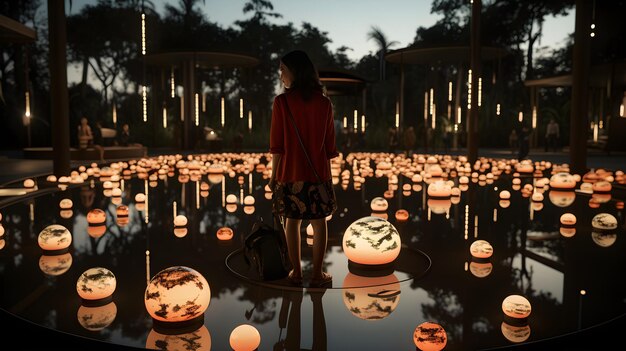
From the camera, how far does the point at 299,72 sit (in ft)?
14.1

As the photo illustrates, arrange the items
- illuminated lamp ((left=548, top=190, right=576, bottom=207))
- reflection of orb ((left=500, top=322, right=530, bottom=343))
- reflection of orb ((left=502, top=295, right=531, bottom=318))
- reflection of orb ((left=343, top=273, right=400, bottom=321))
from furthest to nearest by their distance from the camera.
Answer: illuminated lamp ((left=548, top=190, right=576, bottom=207))
reflection of orb ((left=343, top=273, right=400, bottom=321))
reflection of orb ((left=502, top=295, right=531, bottom=318))
reflection of orb ((left=500, top=322, right=530, bottom=343))

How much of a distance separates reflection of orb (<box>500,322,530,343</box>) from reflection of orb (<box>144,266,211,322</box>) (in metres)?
2.19

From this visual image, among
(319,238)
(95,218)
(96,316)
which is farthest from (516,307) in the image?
(95,218)

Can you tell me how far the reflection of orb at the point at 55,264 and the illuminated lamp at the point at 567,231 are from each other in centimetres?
629

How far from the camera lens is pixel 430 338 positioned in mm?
3369

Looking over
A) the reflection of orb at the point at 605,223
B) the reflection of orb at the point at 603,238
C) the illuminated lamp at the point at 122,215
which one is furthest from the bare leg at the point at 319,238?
the reflection of orb at the point at 605,223

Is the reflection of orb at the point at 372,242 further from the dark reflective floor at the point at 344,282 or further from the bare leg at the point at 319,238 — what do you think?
the bare leg at the point at 319,238

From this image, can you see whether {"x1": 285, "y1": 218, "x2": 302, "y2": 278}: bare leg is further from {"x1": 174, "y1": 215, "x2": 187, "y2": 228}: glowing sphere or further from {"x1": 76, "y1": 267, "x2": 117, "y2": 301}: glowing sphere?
{"x1": 174, "y1": 215, "x2": 187, "y2": 228}: glowing sphere

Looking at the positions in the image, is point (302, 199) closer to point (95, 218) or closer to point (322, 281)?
point (322, 281)

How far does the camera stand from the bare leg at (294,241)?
15.2 ft

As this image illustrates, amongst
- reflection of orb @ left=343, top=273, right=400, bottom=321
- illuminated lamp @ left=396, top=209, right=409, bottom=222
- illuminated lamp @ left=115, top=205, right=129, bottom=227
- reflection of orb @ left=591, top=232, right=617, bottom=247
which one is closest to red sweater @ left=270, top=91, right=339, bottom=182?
reflection of orb @ left=343, top=273, right=400, bottom=321

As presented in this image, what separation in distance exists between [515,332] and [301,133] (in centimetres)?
226

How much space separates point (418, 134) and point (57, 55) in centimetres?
2469

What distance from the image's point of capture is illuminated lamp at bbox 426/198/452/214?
9375 mm
